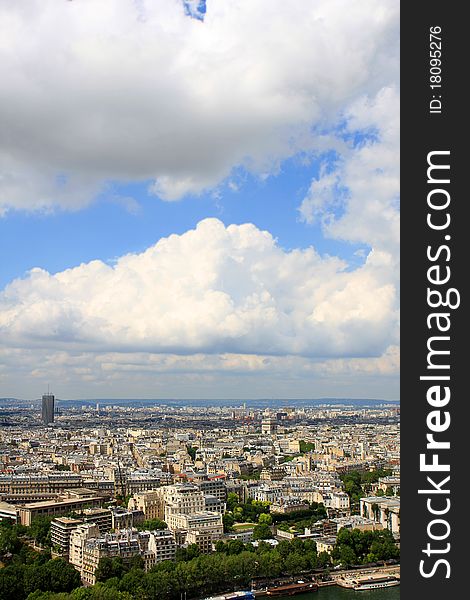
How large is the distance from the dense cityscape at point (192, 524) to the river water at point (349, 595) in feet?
0.55

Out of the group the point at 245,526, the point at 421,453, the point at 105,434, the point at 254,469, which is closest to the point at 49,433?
the point at 105,434

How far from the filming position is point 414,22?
2.05 metres

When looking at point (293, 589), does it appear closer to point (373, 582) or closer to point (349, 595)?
point (349, 595)

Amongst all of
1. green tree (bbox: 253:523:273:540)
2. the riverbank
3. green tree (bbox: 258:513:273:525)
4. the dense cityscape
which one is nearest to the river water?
the riverbank

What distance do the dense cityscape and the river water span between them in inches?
6.6

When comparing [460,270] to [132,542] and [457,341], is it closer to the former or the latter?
[457,341]

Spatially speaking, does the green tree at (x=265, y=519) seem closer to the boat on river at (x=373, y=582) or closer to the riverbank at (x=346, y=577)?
the riverbank at (x=346, y=577)

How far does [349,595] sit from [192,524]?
3.59 m

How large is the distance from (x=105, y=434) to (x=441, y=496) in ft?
121

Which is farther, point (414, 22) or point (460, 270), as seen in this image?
point (414, 22)

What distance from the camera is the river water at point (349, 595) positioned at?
9914 millimetres

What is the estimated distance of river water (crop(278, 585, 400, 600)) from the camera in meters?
9.91

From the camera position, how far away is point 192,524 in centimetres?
1288

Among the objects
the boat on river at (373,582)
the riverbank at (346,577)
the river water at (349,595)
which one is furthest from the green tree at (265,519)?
the river water at (349,595)
